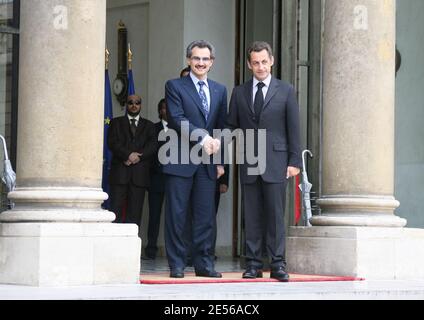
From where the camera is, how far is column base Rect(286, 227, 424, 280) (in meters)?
11.9

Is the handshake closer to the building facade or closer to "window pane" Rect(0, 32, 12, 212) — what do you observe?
the building facade

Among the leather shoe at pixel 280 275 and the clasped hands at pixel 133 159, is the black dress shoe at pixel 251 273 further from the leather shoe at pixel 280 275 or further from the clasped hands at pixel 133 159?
the clasped hands at pixel 133 159

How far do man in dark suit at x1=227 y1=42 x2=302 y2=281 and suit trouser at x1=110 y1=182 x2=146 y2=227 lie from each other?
4.55 m

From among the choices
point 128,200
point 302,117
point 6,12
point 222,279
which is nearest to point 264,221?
point 222,279

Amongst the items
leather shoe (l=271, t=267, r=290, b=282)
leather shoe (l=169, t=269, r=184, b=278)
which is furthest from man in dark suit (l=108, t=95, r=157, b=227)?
leather shoe (l=271, t=267, r=290, b=282)

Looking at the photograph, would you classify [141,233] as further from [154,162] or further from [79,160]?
[79,160]

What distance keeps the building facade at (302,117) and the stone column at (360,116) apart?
0.03 feet

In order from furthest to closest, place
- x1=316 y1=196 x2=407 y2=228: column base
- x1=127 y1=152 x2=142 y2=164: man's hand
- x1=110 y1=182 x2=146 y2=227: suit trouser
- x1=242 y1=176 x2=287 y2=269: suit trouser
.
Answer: x1=110 y1=182 x2=146 y2=227: suit trouser → x1=127 y1=152 x2=142 y2=164: man's hand → x1=316 y1=196 x2=407 y2=228: column base → x1=242 y1=176 x2=287 y2=269: suit trouser

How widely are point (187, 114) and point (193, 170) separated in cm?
54

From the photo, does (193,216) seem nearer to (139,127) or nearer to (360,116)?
(360,116)

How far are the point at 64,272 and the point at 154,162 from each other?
20.5 feet
